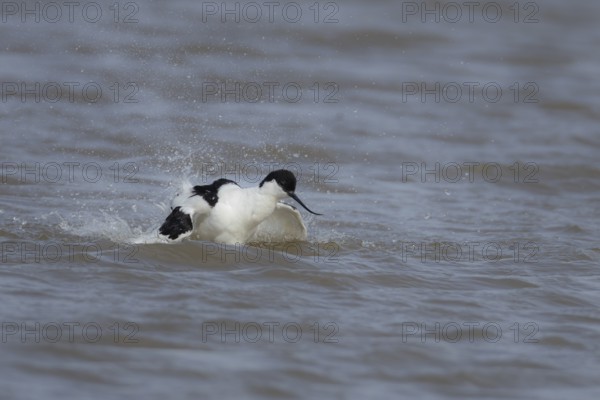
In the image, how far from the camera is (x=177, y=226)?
921 centimetres

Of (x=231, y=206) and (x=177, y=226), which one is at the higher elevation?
(x=231, y=206)

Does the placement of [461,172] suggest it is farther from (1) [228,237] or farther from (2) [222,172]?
(1) [228,237]

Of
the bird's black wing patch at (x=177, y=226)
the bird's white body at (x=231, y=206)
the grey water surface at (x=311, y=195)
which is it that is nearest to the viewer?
the grey water surface at (x=311, y=195)

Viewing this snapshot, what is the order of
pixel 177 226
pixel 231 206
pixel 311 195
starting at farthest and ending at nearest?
pixel 311 195 < pixel 231 206 < pixel 177 226

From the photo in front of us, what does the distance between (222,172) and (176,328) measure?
224 inches

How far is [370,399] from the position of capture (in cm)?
667

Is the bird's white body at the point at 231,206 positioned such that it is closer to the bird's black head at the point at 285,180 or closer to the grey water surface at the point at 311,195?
the bird's black head at the point at 285,180

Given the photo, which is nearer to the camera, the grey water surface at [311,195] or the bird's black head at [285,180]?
the grey water surface at [311,195]

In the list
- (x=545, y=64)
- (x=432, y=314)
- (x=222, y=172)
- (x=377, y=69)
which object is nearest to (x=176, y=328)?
(x=432, y=314)

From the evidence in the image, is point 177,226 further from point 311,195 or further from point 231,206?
point 311,195

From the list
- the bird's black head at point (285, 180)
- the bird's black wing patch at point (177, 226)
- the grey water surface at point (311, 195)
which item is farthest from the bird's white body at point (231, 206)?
the grey water surface at point (311, 195)

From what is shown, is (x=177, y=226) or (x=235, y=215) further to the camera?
(x=235, y=215)

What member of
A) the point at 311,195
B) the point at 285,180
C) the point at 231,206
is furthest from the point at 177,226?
the point at 311,195

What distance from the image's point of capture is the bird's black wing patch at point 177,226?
917cm
